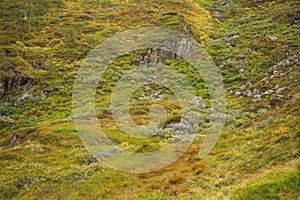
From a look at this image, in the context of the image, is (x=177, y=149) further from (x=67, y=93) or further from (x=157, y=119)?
(x=67, y=93)

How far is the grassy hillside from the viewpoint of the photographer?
18.2 meters

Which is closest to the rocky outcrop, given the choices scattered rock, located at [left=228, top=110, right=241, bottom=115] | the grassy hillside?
the grassy hillside

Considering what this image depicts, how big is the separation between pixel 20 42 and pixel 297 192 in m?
69.5

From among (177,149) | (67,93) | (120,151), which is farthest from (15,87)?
(177,149)

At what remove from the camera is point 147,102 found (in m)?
48.3

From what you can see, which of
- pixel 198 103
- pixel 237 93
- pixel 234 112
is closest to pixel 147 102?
pixel 198 103

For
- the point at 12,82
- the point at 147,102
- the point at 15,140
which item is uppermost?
the point at 147,102

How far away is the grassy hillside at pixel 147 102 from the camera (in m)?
18.2

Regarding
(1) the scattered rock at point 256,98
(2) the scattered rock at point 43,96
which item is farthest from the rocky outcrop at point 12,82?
(1) the scattered rock at point 256,98

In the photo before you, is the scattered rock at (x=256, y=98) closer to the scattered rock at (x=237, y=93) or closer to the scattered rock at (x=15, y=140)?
the scattered rock at (x=237, y=93)

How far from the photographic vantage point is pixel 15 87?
52.9 metres

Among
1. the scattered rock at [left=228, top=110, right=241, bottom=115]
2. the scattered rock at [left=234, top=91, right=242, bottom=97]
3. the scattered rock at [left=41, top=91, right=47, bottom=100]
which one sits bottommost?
the scattered rock at [left=41, top=91, right=47, bottom=100]

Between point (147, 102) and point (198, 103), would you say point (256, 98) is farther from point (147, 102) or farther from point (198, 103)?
point (147, 102)

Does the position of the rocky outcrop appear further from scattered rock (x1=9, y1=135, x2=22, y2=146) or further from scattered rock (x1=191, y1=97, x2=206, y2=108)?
scattered rock (x1=191, y1=97, x2=206, y2=108)
